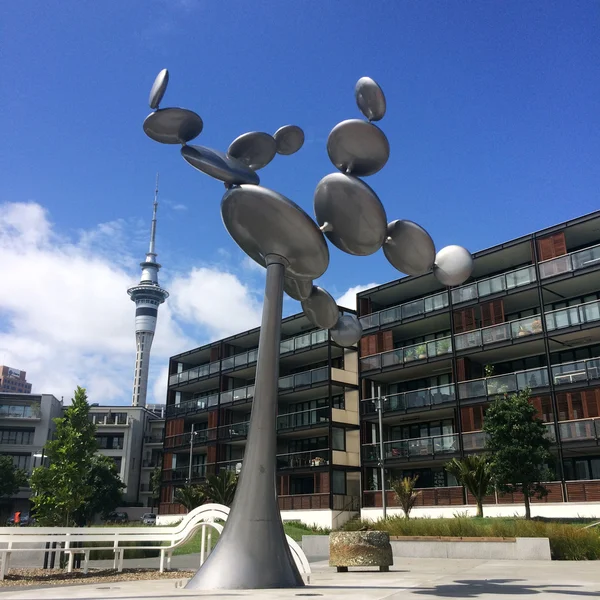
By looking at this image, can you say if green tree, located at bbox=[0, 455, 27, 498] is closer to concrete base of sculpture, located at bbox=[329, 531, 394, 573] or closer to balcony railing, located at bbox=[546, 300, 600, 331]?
balcony railing, located at bbox=[546, 300, 600, 331]

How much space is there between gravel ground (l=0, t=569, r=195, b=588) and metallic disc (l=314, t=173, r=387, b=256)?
6.45m

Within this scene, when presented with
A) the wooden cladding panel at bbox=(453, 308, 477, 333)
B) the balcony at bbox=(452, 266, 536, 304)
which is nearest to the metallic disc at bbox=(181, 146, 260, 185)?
the balcony at bbox=(452, 266, 536, 304)

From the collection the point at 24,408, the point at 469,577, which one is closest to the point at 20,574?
the point at 469,577

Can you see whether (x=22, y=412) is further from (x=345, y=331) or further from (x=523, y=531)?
(x=345, y=331)

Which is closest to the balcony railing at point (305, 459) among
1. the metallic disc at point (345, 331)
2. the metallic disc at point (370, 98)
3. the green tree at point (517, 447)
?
the green tree at point (517, 447)

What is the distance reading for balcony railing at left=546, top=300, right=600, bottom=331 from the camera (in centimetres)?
2530

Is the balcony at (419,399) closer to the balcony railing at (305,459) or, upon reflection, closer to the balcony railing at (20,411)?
the balcony railing at (305,459)

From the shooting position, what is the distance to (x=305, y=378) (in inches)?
1447

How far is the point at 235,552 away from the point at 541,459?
56.2 ft

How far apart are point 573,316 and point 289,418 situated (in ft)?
58.5

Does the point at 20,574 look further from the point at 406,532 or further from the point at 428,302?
the point at 428,302

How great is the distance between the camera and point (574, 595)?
6.66 m

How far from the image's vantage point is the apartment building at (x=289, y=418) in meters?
34.1

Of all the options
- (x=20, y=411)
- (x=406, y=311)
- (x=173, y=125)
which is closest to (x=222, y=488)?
(x=406, y=311)
